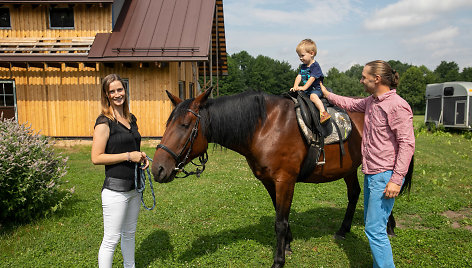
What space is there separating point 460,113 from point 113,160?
1937 centimetres

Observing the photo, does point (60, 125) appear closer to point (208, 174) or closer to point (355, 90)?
point (208, 174)

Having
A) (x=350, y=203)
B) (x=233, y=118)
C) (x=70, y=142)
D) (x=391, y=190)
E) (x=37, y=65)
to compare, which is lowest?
(x=70, y=142)

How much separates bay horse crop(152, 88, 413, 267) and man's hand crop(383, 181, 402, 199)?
1.11 metres

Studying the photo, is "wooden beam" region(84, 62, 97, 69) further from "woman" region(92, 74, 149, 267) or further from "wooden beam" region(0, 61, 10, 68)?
"woman" region(92, 74, 149, 267)

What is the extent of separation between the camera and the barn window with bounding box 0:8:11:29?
13.1m

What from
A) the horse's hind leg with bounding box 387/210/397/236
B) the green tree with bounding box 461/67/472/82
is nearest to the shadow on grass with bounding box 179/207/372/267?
the horse's hind leg with bounding box 387/210/397/236

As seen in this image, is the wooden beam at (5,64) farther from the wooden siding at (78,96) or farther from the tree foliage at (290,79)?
the tree foliage at (290,79)

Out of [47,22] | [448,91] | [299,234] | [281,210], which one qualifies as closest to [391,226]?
[299,234]

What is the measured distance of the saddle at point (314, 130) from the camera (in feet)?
11.5

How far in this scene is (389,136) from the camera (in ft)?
8.74

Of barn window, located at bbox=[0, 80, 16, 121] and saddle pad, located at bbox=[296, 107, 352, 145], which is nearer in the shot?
saddle pad, located at bbox=[296, 107, 352, 145]

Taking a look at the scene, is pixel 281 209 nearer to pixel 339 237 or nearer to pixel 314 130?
pixel 314 130

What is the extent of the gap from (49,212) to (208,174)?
4.04 metres

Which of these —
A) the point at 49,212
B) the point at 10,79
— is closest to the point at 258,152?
the point at 49,212
